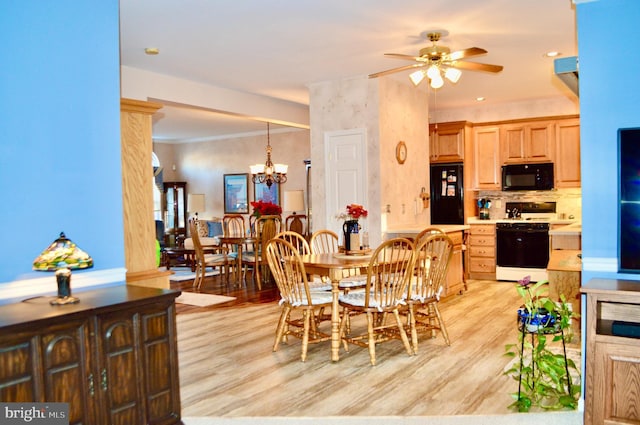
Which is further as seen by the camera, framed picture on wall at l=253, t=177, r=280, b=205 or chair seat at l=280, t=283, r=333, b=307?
framed picture on wall at l=253, t=177, r=280, b=205

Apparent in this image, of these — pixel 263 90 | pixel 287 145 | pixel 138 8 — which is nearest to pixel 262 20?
pixel 138 8

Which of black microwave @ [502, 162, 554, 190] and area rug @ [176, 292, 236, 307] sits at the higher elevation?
black microwave @ [502, 162, 554, 190]

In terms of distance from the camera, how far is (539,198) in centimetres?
805

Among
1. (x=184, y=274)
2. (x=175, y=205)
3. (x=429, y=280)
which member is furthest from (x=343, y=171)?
(x=175, y=205)

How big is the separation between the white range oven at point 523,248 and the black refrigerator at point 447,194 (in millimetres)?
694

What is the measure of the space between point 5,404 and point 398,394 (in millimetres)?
2232

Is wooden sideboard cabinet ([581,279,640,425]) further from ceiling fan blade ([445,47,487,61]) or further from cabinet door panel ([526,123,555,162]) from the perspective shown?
cabinet door panel ([526,123,555,162])

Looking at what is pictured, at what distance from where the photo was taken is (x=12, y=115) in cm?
254

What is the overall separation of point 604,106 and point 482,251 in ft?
16.7

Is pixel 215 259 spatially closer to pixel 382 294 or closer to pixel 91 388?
pixel 382 294

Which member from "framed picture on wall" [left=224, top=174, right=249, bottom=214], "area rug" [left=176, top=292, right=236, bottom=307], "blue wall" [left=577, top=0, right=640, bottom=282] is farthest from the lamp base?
"framed picture on wall" [left=224, top=174, right=249, bottom=214]

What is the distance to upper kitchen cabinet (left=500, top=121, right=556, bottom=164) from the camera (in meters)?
7.66

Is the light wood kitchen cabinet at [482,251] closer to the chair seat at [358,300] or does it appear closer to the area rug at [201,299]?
the area rug at [201,299]

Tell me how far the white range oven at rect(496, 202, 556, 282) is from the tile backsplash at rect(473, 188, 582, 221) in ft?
0.48
